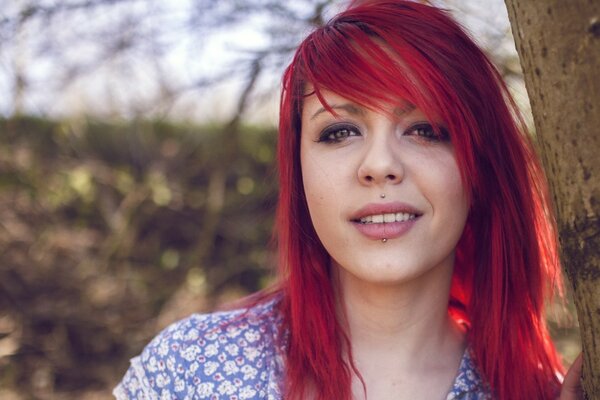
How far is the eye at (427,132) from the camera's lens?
163cm

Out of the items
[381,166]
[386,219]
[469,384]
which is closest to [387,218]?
[386,219]

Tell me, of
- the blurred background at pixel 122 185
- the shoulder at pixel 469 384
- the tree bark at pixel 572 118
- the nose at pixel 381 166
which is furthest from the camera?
the blurred background at pixel 122 185

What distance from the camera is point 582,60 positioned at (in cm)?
109

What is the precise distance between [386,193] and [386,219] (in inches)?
2.3

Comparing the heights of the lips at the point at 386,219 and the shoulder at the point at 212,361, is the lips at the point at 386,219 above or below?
above

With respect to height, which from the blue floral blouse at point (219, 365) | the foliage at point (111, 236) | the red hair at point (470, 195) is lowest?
the foliage at point (111, 236)

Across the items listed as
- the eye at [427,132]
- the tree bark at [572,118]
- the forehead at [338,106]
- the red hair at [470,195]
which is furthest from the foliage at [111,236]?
the tree bark at [572,118]

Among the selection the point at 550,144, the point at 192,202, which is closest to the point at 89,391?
the point at 192,202

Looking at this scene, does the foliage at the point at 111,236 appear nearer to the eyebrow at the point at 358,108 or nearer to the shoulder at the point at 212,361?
the shoulder at the point at 212,361

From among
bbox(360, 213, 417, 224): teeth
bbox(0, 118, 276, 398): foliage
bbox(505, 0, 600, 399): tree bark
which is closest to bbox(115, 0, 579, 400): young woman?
bbox(360, 213, 417, 224): teeth

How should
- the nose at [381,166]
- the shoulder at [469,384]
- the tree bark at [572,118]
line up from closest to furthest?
the tree bark at [572,118]
the nose at [381,166]
the shoulder at [469,384]

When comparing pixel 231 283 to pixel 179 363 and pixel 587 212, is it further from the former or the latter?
pixel 587 212

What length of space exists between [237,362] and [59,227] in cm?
358

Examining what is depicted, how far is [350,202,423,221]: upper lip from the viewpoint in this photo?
157cm
